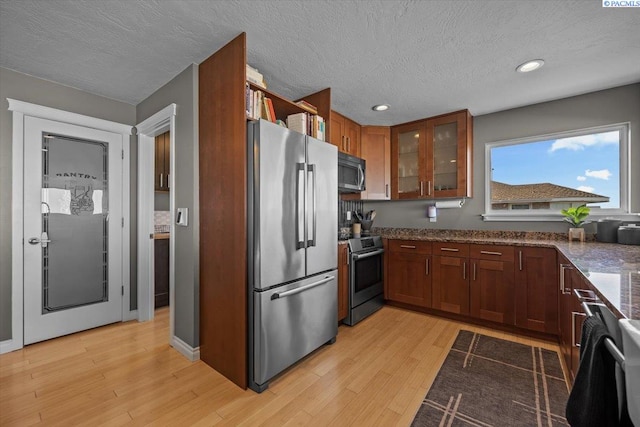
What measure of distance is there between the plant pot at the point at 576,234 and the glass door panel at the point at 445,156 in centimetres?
116

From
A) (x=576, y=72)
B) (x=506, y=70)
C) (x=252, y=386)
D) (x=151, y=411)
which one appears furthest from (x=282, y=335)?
(x=576, y=72)

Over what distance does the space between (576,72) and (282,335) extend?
328cm

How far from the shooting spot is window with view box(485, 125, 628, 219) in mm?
2773

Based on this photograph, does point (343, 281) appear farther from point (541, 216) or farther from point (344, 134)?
point (541, 216)

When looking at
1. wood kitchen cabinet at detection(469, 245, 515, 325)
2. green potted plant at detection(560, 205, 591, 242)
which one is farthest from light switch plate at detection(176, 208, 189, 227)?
green potted plant at detection(560, 205, 591, 242)

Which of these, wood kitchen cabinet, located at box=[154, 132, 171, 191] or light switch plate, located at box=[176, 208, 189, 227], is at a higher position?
wood kitchen cabinet, located at box=[154, 132, 171, 191]

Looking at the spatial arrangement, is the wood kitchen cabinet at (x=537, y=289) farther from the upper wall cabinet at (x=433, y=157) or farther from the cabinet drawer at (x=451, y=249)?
the upper wall cabinet at (x=433, y=157)

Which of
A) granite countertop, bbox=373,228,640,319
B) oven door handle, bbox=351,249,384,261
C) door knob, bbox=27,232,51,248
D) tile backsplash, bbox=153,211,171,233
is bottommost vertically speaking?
oven door handle, bbox=351,249,384,261

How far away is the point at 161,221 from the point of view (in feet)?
12.9

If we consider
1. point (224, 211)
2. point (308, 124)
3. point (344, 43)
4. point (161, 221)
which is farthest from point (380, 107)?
point (161, 221)

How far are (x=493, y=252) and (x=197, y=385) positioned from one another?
114 inches

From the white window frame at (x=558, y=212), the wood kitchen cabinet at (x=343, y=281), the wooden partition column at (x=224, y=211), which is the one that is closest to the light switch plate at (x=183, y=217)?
the wooden partition column at (x=224, y=211)

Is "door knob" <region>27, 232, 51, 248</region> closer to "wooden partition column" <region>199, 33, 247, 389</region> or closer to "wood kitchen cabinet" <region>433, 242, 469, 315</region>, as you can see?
"wooden partition column" <region>199, 33, 247, 389</region>

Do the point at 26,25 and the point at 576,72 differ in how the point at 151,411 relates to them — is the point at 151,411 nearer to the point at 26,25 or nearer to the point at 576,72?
the point at 26,25
